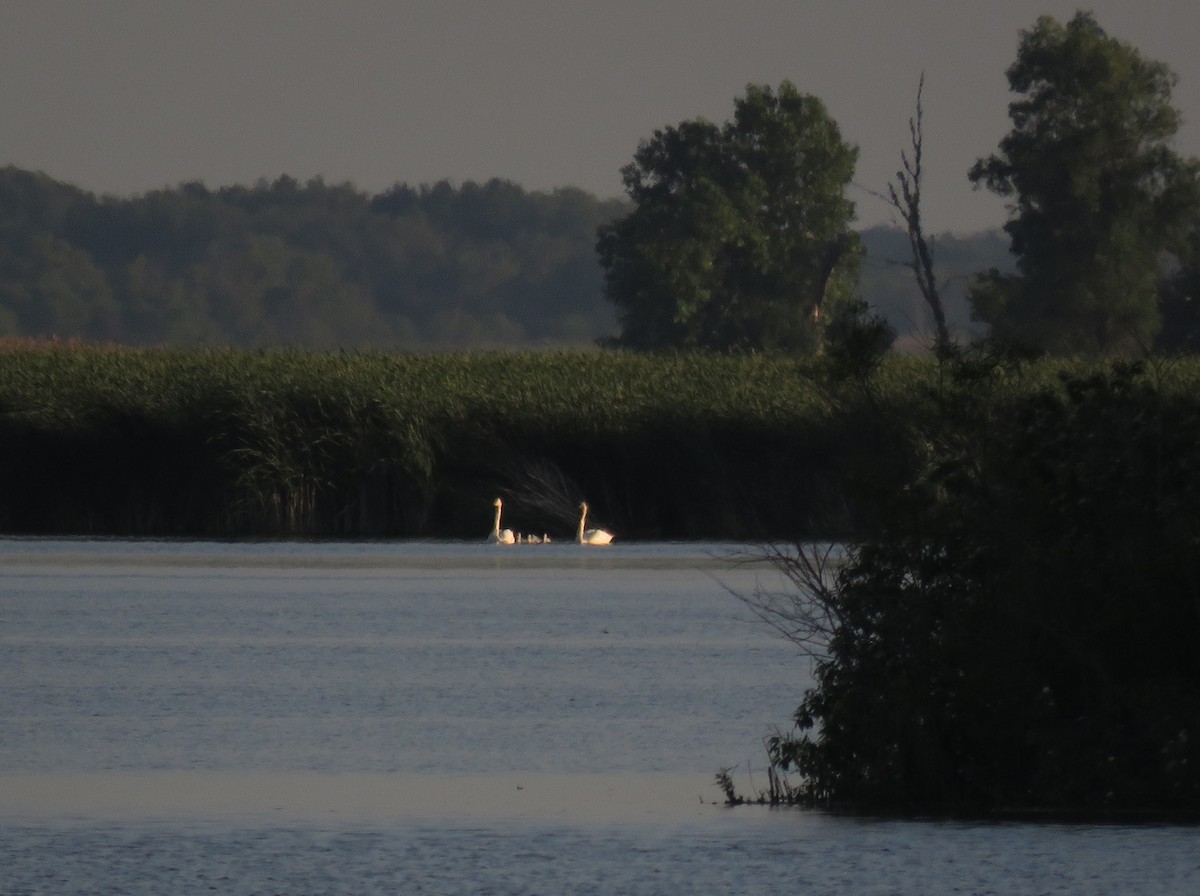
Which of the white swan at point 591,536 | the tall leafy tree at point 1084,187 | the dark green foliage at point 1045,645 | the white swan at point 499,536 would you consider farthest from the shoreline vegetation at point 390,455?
the tall leafy tree at point 1084,187

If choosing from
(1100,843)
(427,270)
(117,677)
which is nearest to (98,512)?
(117,677)

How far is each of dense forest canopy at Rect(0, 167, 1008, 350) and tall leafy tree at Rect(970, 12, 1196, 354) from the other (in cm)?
4526

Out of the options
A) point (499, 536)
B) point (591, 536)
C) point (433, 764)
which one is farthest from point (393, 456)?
point (433, 764)

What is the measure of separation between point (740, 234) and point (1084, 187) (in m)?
8.64

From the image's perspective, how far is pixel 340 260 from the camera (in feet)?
365

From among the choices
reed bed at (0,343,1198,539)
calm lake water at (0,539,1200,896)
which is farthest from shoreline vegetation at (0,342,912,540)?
calm lake water at (0,539,1200,896)

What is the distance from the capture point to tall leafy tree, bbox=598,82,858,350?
59500mm

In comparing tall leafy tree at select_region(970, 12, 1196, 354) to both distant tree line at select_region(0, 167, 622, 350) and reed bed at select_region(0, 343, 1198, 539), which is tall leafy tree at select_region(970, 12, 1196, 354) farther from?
distant tree line at select_region(0, 167, 622, 350)

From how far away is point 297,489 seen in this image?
30.1 m

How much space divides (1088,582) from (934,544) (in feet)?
2.42

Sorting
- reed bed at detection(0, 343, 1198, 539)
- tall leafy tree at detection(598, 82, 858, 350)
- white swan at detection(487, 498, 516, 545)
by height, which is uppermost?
tall leafy tree at detection(598, 82, 858, 350)

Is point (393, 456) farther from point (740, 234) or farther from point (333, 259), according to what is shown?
point (333, 259)

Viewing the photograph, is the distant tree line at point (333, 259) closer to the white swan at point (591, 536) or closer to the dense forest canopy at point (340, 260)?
the dense forest canopy at point (340, 260)

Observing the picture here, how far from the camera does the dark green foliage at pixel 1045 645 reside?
9836mm
